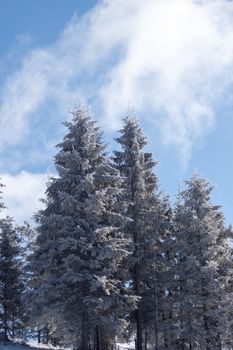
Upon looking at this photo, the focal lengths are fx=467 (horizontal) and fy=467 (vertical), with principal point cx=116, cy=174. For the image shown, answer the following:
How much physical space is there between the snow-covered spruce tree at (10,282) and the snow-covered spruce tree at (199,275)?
45.5ft

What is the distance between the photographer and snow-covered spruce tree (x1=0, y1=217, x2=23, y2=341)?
123 feet

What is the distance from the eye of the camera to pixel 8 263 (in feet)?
126

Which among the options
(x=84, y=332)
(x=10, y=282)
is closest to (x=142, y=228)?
(x=84, y=332)

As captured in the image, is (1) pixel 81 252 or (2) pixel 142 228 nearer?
(1) pixel 81 252

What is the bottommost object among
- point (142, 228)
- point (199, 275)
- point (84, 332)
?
point (84, 332)

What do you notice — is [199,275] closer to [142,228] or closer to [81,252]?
[142,228]

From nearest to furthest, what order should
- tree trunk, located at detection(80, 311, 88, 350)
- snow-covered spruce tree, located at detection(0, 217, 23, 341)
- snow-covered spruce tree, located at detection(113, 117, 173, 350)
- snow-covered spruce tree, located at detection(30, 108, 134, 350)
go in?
tree trunk, located at detection(80, 311, 88, 350) < snow-covered spruce tree, located at detection(30, 108, 134, 350) < snow-covered spruce tree, located at detection(113, 117, 173, 350) < snow-covered spruce tree, located at detection(0, 217, 23, 341)

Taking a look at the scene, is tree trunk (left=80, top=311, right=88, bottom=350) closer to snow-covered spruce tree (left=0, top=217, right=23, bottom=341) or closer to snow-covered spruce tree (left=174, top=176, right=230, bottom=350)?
snow-covered spruce tree (left=174, top=176, right=230, bottom=350)

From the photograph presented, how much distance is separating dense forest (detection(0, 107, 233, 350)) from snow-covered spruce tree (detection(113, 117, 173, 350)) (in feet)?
0.22

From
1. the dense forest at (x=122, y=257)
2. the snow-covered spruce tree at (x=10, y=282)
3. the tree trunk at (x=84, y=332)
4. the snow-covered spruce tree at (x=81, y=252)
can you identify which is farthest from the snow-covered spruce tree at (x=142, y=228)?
the snow-covered spruce tree at (x=10, y=282)

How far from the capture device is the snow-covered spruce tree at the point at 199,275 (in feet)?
95.4

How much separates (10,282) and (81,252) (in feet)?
50.5

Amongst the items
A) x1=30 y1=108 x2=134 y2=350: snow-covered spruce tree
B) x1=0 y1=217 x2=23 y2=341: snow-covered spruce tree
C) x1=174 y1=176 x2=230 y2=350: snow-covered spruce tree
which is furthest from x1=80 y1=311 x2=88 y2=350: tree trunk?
x1=0 y1=217 x2=23 y2=341: snow-covered spruce tree

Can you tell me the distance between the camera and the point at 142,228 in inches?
1223
